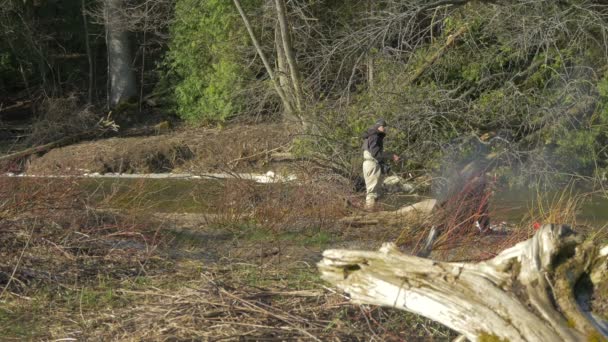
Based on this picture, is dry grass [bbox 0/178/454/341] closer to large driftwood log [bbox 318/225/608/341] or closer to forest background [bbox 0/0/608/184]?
large driftwood log [bbox 318/225/608/341]

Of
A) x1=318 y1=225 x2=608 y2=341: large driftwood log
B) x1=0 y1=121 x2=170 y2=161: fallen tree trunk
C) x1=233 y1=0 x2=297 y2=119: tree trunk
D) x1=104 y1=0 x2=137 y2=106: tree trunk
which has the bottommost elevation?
x1=0 y1=121 x2=170 y2=161: fallen tree trunk

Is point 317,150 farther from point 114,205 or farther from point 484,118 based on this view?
point 114,205

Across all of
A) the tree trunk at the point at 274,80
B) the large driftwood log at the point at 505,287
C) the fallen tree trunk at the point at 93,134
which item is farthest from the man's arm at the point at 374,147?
the fallen tree trunk at the point at 93,134

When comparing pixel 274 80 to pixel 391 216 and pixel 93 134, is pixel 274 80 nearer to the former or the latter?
pixel 93 134

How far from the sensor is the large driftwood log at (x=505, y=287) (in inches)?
215

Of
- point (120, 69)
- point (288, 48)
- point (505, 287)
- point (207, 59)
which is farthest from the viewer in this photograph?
point (120, 69)

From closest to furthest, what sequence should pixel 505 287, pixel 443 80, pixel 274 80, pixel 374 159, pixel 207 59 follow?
pixel 505 287
pixel 374 159
pixel 443 80
pixel 274 80
pixel 207 59

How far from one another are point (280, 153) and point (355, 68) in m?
3.85

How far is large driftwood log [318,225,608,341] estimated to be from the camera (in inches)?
215

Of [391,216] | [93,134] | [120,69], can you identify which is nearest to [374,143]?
[391,216]

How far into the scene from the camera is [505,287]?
5.66 m

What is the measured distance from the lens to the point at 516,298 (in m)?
A: 5.57

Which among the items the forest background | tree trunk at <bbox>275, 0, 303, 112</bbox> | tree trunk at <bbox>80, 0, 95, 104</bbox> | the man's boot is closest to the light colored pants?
the man's boot

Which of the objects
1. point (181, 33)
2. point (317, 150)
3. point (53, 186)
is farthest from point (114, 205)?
point (181, 33)
